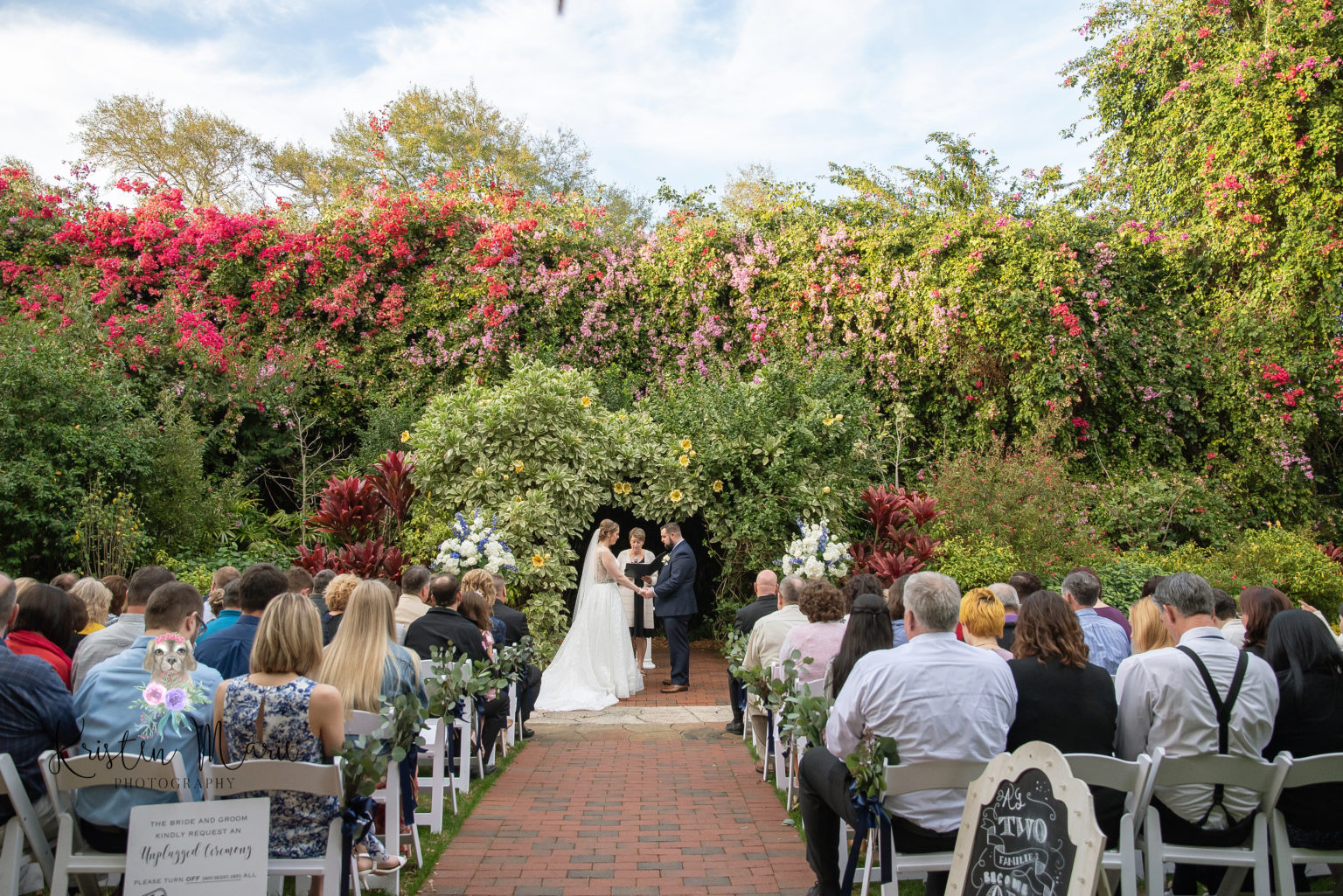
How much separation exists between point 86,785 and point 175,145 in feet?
84.6

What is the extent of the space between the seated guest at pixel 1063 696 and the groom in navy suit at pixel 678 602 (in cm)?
588

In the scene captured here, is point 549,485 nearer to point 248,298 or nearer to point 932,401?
point 932,401

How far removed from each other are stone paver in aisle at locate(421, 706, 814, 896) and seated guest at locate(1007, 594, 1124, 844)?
1.32m

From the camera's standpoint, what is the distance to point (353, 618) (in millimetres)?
4141

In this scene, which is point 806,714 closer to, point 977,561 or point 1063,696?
point 1063,696

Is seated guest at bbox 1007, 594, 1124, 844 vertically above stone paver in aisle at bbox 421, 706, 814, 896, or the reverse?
seated guest at bbox 1007, 594, 1124, 844

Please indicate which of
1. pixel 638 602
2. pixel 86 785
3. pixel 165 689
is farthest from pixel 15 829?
pixel 638 602

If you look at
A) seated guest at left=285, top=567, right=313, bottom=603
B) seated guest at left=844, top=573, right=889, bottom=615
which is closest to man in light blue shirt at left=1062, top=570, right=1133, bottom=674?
seated guest at left=844, top=573, right=889, bottom=615

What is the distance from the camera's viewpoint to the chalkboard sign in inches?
103

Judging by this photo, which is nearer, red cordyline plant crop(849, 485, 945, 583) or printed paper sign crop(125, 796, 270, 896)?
printed paper sign crop(125, 796, 270, 896)

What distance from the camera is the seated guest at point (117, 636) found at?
13.9 ft

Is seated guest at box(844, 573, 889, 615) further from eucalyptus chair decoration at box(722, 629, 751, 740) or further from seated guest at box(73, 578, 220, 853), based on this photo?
seated guest at box(73, 578, 220, 853)

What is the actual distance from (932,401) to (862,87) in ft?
18.6

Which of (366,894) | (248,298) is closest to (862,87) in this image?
(366,894)
